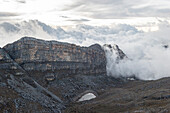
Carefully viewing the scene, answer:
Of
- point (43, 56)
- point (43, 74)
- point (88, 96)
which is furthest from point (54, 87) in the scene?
point (43, 56)

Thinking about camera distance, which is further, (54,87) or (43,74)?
(43,74)

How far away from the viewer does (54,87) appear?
514 feet

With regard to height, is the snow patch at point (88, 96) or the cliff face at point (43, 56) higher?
the cliff face at point (43, 56)

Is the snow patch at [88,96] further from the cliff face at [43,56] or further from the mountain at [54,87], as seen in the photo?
the cliff face at [43,56]

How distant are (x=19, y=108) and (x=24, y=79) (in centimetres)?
4099

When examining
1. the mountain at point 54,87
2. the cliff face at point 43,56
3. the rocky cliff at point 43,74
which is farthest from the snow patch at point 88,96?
the cliff face at point 43,56

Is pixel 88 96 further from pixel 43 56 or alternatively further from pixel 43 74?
pixel 43 56

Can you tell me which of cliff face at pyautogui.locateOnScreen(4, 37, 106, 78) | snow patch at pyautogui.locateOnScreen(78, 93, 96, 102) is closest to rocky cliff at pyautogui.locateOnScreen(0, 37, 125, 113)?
cliff face at pyautogui.locateOnScreen(4, 37, 106, 78)

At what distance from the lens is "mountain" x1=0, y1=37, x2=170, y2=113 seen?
106062mm

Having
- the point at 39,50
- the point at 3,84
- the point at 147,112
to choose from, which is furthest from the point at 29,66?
the point at 147,112

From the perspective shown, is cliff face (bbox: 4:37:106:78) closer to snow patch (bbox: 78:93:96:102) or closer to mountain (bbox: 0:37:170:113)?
mountain (bbox: 0:37:170:113)

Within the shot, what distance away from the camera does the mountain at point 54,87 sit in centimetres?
10606

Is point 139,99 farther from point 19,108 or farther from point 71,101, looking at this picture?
point 19,108

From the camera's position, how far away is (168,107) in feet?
292
